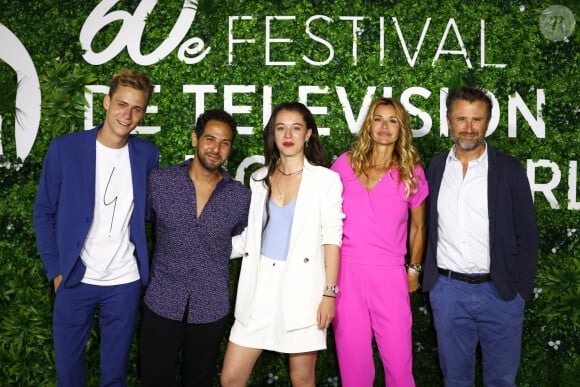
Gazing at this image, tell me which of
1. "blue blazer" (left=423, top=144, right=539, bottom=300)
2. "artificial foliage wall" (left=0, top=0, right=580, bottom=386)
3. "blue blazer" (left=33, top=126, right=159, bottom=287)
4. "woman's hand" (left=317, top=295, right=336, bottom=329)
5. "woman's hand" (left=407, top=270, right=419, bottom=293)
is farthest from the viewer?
"artificial foliage wall" (left=0, top=0, right=580, bottom=386)

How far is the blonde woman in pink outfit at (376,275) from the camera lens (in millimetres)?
3084

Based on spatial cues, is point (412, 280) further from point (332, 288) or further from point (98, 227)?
point (98, 227)

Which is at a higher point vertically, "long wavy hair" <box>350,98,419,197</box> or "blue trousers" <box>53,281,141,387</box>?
"long wavy hair" <box>350,98,419,197</box>

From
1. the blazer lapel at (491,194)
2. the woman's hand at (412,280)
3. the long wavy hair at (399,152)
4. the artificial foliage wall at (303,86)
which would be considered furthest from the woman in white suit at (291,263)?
the artificial foliage wall at (303,86)

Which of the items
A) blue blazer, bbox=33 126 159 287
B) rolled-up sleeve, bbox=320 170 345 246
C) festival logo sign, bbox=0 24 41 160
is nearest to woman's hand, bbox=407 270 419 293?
rolled-up sleeve, bbox=320 170 345 246

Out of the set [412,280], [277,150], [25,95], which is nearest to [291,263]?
[277,150]

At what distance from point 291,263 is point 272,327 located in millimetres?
346

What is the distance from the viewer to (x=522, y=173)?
10.3 ft

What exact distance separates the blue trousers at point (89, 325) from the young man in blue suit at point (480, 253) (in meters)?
1.71

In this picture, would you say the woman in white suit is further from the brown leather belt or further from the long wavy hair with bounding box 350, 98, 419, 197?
the brown leather belt

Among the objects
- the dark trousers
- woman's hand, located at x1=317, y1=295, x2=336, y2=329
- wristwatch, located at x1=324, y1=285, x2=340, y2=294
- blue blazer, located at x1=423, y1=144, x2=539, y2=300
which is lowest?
the dark trousers

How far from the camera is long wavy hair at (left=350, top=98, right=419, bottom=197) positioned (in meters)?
3.18

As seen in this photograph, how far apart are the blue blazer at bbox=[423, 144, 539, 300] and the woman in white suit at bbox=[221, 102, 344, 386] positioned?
0.89 meters

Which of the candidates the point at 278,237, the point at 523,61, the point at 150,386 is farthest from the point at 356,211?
the point at 523,61
